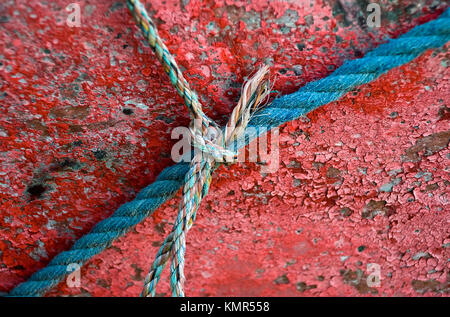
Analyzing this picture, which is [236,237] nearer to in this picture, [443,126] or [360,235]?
[360,235]

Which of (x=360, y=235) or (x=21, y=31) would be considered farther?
(x=360, y=235)

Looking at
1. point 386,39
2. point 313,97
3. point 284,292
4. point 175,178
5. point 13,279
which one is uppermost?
point 386,39

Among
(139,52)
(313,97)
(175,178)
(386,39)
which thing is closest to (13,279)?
(175,178)

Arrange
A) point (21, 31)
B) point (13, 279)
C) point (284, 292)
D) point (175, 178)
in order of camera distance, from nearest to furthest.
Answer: point (21, 31), point (175, 178), point (13, 279), point (284, 292)

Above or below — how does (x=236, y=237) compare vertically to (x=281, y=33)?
below

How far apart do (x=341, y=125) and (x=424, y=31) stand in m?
0.22

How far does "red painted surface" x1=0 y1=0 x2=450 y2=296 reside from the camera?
636mm

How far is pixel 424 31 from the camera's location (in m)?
→ 0.61

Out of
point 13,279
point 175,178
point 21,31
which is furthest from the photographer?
point 13,279

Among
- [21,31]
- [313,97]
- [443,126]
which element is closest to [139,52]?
[21,31]

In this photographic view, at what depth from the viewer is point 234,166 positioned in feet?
2.55

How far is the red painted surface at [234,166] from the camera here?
64 centimetres

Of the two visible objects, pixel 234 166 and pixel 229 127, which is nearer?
pixel 229 127

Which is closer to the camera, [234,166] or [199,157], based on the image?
[199,157]
